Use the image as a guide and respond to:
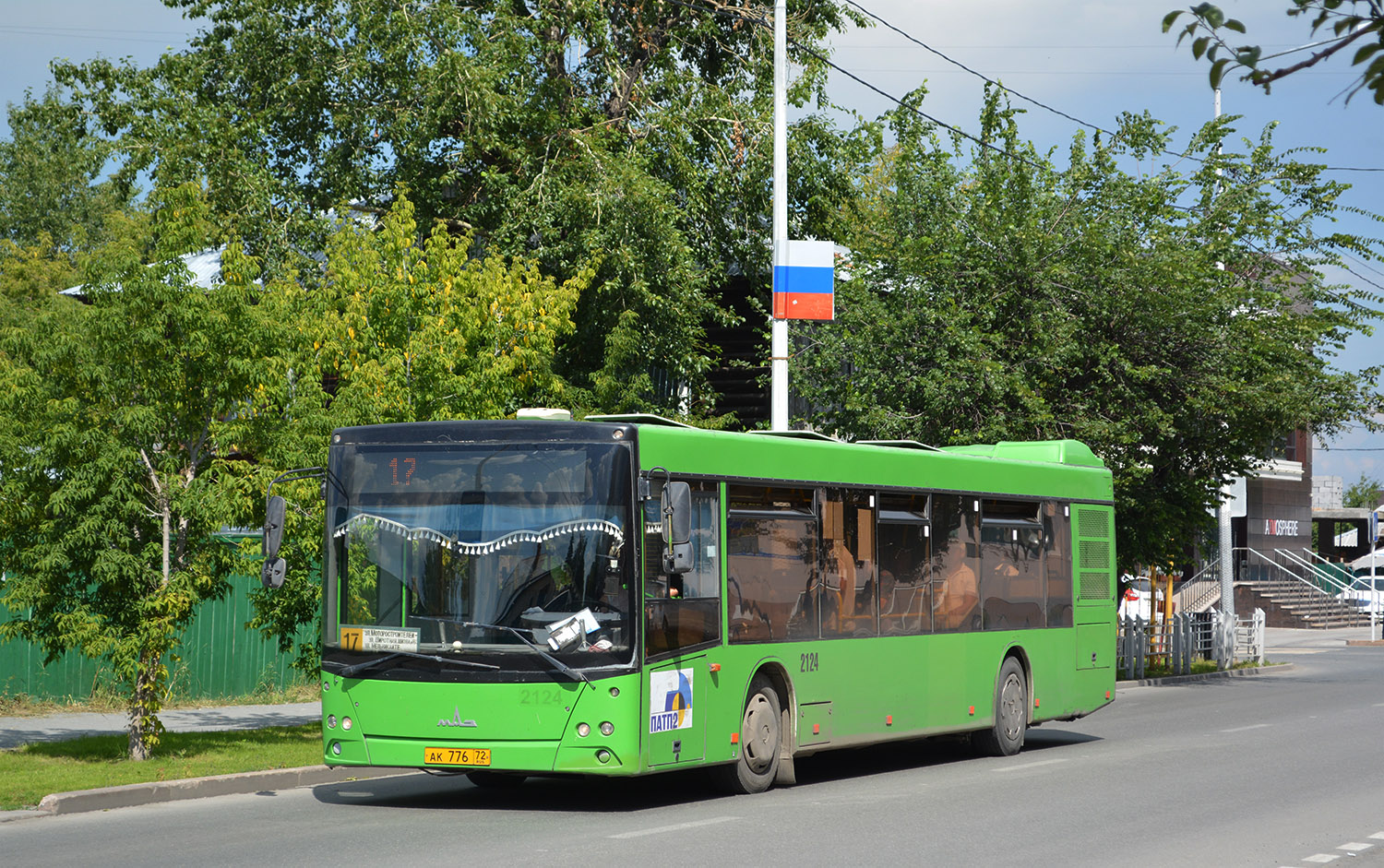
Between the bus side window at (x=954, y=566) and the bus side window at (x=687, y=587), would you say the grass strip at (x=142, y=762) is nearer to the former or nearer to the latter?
the bus side window at (x=687, y=587)

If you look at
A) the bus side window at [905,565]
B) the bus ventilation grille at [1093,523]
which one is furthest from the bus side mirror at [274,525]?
the bus ventilation grille at [1093,523]

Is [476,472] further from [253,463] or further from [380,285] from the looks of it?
[380,285]

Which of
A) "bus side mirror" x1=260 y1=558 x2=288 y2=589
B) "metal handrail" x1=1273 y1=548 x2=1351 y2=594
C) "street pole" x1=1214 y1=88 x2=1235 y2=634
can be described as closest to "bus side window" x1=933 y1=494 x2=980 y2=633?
"bus side mirror" x1=260 y1=558 x2=288 y2=589

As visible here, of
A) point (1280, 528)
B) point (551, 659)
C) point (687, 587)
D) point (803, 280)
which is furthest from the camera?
point (1280, 528)

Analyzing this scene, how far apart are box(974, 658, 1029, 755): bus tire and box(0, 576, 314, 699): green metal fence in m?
9.04

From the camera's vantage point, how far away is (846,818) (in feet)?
36.7

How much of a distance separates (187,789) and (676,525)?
4694mm

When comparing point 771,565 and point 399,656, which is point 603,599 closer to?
point 399,656

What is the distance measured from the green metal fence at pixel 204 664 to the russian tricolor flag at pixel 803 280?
24.4ft

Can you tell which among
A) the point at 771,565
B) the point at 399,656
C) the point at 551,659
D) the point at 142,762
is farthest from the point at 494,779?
the point at 142,762

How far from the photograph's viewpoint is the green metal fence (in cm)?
1938

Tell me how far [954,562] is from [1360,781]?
13.3ft

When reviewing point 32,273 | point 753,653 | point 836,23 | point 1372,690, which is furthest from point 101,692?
point 32,273

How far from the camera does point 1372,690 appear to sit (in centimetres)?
2655
